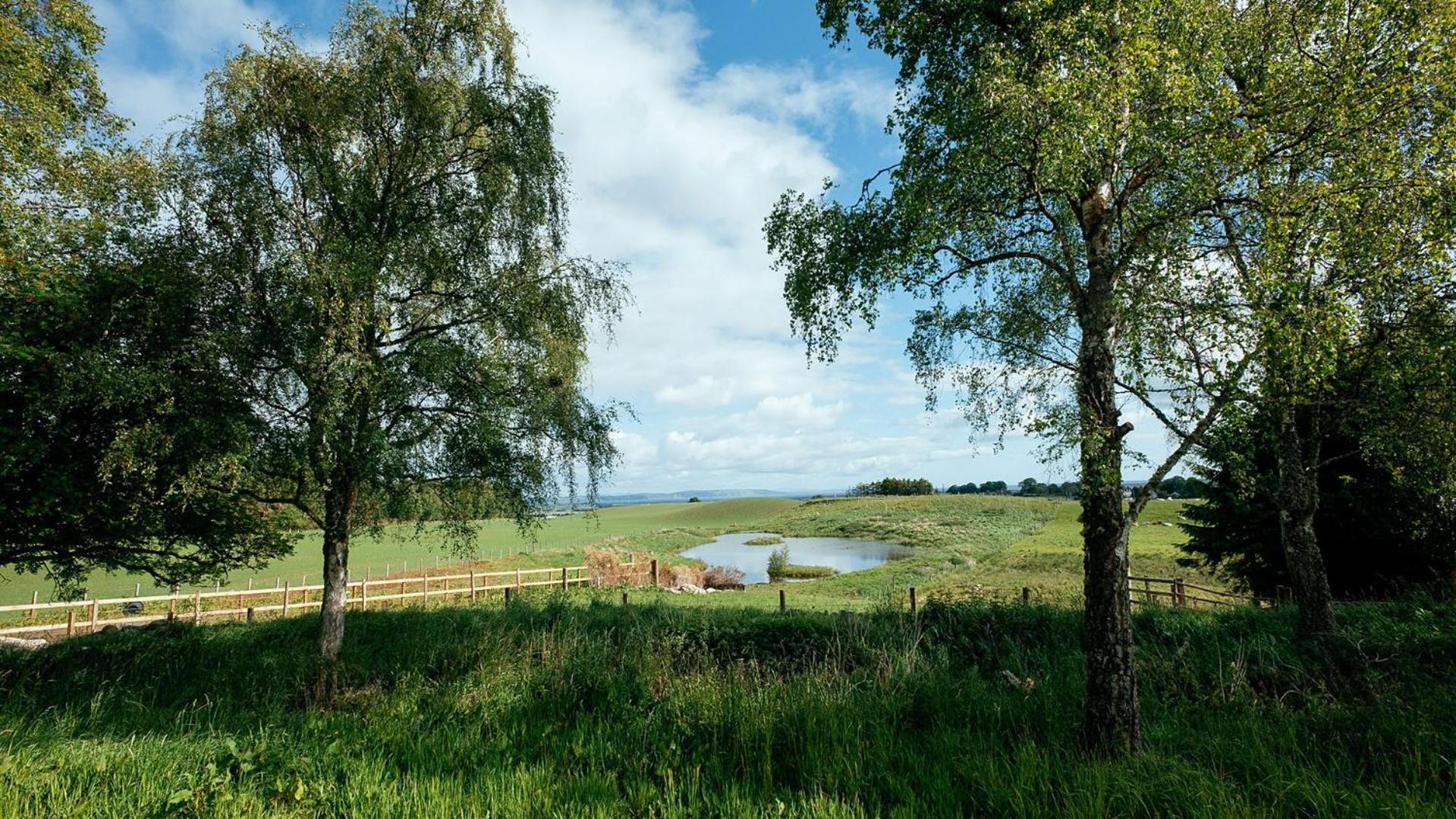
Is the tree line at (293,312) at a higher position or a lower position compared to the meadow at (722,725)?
higher

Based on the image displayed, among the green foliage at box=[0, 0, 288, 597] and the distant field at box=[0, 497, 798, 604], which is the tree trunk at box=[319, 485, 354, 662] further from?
the green foliage at box=[0, 0, 288, 597]

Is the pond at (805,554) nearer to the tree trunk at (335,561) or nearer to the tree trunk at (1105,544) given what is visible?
the tree trunk at (335,561)

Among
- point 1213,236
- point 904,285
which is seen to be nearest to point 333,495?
point 904,285

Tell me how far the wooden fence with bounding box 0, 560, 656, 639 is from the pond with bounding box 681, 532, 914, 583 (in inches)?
812

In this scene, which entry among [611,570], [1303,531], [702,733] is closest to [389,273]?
[702,733]

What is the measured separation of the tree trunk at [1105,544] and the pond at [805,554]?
4232 cm

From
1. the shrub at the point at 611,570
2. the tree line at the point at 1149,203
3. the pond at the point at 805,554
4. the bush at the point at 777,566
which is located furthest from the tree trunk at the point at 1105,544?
the bush at the point at 777,566

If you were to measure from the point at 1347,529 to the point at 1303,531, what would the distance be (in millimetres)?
9969

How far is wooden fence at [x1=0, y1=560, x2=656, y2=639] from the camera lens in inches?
792

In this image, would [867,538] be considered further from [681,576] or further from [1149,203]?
[1149,203]

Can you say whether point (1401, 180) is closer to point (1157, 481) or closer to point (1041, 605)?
point (1157, 481)

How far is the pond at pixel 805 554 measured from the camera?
55706mm

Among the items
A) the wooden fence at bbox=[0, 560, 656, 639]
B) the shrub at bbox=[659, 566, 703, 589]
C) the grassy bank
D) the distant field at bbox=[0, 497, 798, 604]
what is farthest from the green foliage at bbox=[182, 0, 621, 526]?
the shrub at bbox=[659, 566, 703, 589]

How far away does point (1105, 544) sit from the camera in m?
6.59
